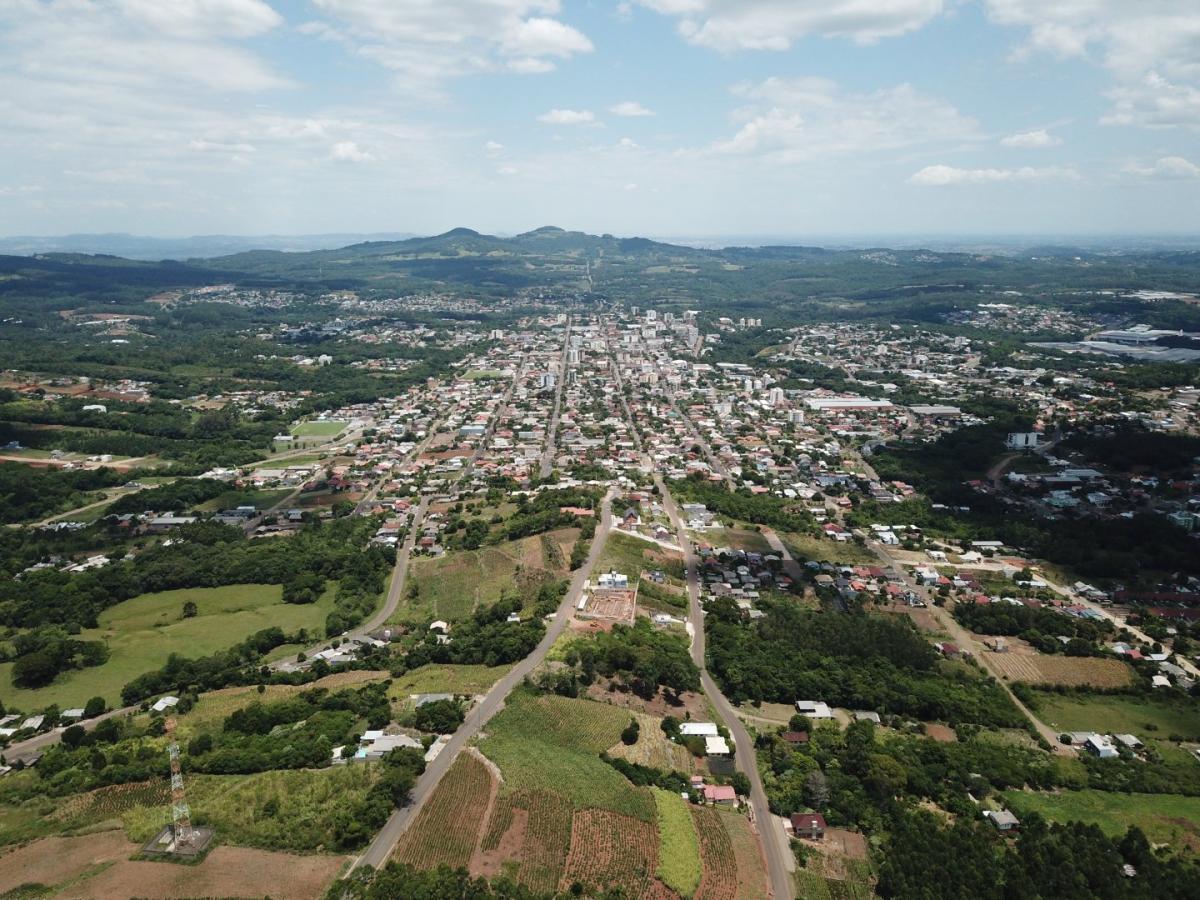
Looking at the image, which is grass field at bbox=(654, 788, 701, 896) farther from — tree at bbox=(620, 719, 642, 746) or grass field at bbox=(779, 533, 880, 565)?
grass field at bbox=(779, 533, 880, 565)

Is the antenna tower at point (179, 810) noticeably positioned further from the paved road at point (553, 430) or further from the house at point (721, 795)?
the paved road at point (553, 430)

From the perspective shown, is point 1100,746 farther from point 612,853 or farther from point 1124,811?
point 612,853

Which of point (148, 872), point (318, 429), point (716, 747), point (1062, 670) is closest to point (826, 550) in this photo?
point (1062, 670)

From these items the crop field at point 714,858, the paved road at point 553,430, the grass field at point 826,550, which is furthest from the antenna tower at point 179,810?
the paved road at point 553,430

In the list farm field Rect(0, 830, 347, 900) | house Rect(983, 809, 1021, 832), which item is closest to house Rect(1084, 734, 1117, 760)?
house Rect(983, 809, 1021, 832)

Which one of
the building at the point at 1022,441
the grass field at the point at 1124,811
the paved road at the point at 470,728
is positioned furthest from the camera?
the building at the point at 1022,441

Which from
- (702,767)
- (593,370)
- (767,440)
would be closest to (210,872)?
(702,767)
